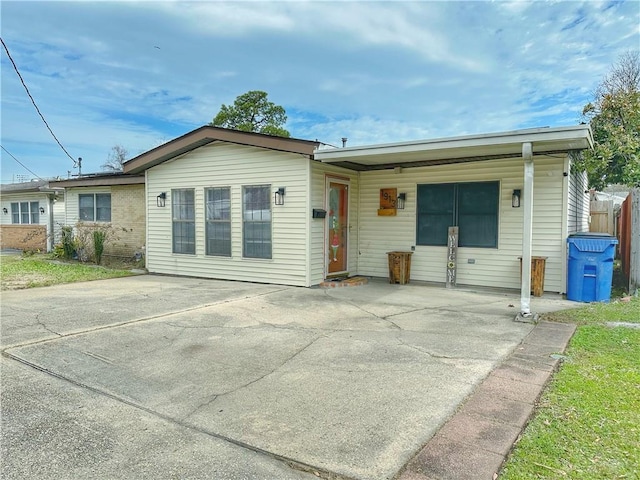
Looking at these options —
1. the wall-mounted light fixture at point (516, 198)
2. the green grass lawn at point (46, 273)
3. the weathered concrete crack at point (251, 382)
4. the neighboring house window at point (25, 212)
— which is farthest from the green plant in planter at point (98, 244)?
the wall-mounted light fixture at point (516, 198)

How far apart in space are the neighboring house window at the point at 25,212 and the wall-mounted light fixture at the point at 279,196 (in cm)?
1269

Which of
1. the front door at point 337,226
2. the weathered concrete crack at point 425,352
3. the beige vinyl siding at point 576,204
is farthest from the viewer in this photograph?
the front door at point 337,226

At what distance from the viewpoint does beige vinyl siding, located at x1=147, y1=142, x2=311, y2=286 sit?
8.40 meters

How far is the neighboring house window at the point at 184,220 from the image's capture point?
10.0 meters

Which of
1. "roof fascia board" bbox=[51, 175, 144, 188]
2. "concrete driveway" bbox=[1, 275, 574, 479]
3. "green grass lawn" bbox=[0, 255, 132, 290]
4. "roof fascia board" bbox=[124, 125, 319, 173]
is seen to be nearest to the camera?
"concrete driveway" bbox=[1, 275, 574, 479]

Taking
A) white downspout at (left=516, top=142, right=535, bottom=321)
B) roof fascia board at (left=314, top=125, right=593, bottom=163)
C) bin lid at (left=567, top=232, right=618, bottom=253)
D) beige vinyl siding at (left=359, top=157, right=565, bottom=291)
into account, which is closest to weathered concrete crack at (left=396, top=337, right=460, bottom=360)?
white downspout at (left=516, top=142, right=535, bottom=321)

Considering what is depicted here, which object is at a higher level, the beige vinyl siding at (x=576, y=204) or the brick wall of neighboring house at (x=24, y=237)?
the beige vinyl siding at (x=576, y=204)

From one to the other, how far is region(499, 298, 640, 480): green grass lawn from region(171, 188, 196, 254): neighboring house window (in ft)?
26.9

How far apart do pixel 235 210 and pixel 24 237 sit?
12252 mm

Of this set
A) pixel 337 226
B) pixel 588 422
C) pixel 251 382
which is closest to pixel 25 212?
pixel 337 226

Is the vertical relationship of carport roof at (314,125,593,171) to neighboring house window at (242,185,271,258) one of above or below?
above

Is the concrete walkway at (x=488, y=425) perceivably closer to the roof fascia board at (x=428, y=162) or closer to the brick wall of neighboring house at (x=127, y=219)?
the roof fascia board at (x=428, y=162)

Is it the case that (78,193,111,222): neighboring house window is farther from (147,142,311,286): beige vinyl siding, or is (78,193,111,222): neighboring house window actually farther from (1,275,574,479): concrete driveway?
(1,275,574,479): concrete driveway

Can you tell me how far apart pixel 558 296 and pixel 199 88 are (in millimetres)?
17244
